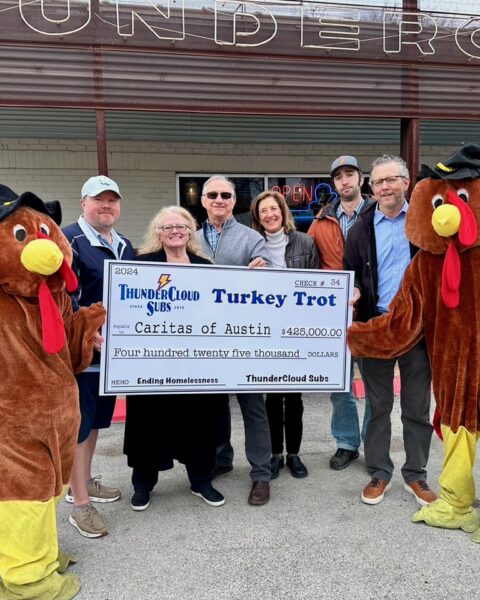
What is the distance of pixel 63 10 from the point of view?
5527 millimetres

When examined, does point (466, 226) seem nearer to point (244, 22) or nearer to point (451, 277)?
point (451, 277)

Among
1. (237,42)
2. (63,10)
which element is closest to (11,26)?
(63,10)

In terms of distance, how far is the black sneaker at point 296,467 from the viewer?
3.64 metres

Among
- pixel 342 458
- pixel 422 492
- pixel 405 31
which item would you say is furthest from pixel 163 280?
pixel 405 31

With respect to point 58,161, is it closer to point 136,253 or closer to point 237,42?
point 237,42

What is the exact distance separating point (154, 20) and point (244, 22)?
102 centimetres

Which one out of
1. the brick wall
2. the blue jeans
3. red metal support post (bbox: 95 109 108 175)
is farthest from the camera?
the brick wall

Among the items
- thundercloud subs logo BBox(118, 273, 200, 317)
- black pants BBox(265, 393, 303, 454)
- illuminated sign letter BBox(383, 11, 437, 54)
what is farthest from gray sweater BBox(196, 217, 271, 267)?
illuminated sign letter BBox(383, 11, 437, 54)

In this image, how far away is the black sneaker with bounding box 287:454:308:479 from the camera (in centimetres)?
364

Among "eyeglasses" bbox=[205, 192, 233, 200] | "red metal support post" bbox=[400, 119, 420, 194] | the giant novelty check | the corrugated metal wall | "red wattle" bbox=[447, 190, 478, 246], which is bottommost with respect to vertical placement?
the giant novelty check

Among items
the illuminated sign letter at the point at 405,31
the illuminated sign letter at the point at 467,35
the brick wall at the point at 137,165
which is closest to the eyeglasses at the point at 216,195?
the illuminated sign letter at the point at 405,31

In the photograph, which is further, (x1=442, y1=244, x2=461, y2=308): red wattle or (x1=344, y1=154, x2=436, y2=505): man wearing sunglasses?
(x1=344, y1=154, x2=436, y2=505): man wearing sunglasses

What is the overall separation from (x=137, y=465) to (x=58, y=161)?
593cm

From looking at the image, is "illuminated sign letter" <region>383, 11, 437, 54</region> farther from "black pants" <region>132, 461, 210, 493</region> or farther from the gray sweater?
"black pants" <region>132, 461, 210, 493</region>
